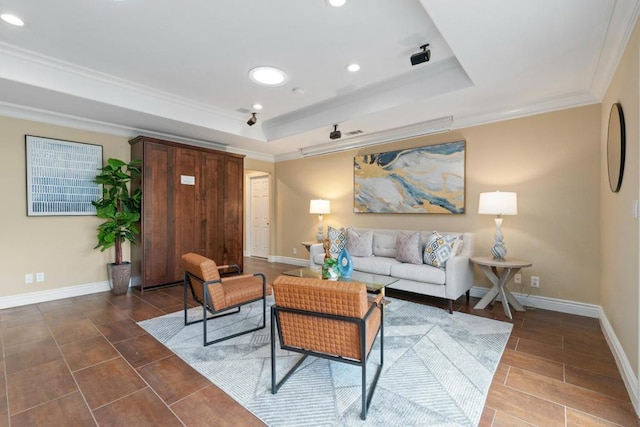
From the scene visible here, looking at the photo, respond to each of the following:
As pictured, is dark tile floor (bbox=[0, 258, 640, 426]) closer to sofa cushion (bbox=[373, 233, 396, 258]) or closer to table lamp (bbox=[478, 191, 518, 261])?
table lamp (bbox=[478, 191, 518, 261])

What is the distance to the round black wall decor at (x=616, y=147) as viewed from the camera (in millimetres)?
2311

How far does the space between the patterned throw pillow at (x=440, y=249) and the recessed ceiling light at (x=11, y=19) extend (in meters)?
4.49

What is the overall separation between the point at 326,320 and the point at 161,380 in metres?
1.32

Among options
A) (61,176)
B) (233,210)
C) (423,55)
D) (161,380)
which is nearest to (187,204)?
(233,210)

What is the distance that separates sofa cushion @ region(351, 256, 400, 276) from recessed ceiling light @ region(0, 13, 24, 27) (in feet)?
13.2

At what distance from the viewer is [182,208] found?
4.72 meters

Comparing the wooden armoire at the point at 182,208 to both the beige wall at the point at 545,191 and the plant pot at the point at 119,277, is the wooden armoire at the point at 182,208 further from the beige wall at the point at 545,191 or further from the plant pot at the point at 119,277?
the beige wall at the point at 545,191

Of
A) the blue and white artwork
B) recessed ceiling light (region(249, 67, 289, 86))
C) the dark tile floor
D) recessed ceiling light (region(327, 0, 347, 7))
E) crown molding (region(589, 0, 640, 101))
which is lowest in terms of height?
the dark tile floor

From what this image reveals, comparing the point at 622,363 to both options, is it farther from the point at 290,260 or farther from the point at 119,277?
the point at 119,277

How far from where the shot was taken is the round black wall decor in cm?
231

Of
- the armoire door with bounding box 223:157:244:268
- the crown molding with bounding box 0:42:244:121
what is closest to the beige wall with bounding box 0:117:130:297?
the crown molding with bounding box 0:42:244:121

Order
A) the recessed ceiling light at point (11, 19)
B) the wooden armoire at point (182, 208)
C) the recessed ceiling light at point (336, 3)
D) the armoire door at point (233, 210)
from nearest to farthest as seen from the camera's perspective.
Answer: the recessed ceiling light at point (336, 3) < the recessed ceiling light at point (11, 19) < the wooden armoire at point (182, 208) < the armoire door at point (233, 210)

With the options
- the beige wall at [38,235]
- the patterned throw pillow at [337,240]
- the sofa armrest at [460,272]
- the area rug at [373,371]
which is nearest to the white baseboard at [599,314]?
the sofa armrest at [460,272]

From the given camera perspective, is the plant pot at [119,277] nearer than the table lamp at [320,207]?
Yes
